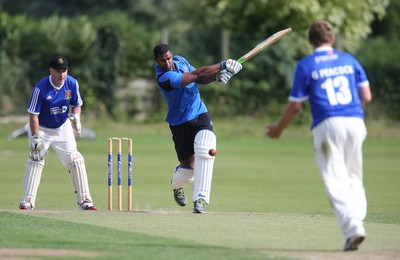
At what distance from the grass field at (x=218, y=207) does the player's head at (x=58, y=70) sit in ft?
4.58

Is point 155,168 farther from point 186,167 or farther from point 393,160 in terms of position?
point 186,167

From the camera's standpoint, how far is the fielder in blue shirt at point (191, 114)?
10.1 metres

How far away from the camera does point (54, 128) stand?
36.6 feet

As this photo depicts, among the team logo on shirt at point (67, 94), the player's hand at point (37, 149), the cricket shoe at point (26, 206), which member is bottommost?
the cricket shoe at point (26, 206)

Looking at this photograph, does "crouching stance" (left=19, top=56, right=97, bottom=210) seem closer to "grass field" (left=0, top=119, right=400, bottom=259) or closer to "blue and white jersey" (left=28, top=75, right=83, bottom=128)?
"blue and white jersey" (left=28, top=75, right=83, bottom=128)

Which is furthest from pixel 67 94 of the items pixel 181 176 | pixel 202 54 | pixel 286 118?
pixel 202 54

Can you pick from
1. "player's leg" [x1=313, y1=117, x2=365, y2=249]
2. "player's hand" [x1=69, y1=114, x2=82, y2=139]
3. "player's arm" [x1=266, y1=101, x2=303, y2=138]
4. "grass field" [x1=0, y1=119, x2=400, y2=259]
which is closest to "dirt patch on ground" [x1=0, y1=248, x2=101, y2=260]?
"grass field" [x1=0, y1=119, x2=400, y2=259]

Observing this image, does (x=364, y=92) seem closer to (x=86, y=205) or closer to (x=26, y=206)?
(x=86, y=205)

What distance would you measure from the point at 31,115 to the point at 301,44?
18.0m

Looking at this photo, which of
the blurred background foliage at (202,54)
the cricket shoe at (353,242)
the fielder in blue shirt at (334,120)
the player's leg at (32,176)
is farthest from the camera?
the blurred background foliage at (202,54)

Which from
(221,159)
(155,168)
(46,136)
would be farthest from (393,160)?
(46,136)

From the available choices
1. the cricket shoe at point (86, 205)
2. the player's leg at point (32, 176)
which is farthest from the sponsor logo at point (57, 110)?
the cricket shoe at point (86, 205)

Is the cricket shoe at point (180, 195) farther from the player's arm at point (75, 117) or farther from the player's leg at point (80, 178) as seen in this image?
the player's arm at point (75, 117)

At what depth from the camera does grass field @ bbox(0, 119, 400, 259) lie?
772 centimetres
